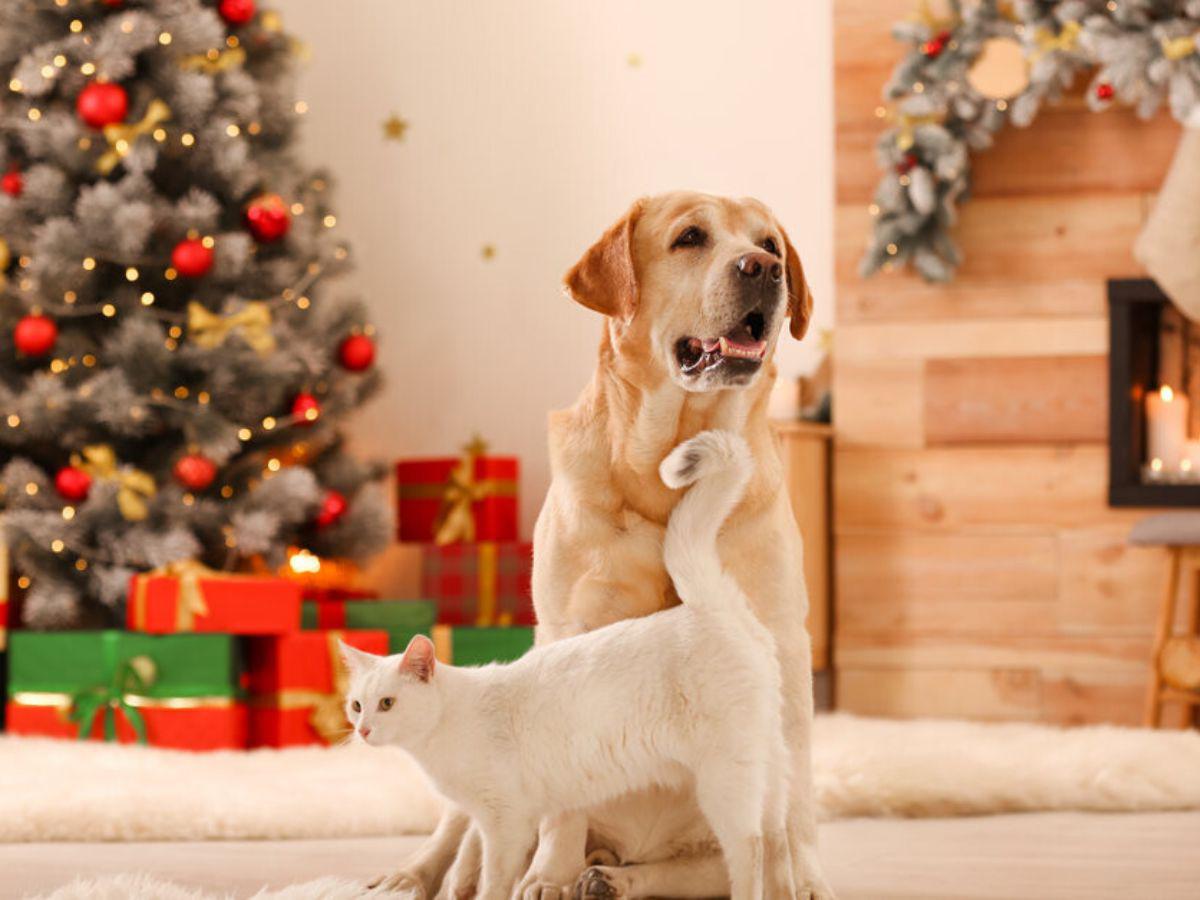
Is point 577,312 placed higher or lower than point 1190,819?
higher

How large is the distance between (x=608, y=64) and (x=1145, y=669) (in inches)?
87.7

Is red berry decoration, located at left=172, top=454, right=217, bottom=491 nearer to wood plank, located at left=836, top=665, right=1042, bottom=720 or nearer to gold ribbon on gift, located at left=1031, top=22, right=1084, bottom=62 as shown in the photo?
wood plank, located at left=836, top=665, right=1042, bottom=720

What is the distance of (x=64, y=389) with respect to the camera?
12.2 feet

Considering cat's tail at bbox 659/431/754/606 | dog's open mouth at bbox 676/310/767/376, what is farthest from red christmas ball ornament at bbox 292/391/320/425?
cat's tail at bbox 659/431/754/606

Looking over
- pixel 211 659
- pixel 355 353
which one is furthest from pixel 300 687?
pixel 355 353

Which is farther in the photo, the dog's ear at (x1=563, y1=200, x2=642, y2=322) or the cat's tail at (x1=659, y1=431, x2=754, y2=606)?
the dog's ear at (x1=563, y1=200, x2=642, y2=322)

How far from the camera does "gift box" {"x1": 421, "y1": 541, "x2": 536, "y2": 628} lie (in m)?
3.94

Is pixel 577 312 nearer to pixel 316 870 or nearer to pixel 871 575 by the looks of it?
pixel 871 575

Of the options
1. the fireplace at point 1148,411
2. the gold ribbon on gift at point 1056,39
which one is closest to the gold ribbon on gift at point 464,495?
the fireplace at point 1148,411

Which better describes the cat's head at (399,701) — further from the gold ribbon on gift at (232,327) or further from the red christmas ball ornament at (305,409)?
the red christmas ball ornament at (305,409)

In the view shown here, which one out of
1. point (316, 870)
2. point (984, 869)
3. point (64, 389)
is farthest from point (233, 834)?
point (64, 389)

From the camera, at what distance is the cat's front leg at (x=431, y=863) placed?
1.64 meters

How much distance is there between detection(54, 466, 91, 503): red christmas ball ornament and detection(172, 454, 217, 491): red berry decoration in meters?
0.21

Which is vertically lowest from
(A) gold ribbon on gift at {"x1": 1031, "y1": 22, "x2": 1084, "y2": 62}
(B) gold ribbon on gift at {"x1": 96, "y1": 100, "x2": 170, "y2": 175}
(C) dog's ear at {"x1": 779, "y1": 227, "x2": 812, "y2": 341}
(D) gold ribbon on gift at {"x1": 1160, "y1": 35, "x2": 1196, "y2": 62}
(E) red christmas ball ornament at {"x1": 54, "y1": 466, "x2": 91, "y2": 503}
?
(E) red christmas ball ornament at {"x1": 54, "y1": 466, "x2": 91, "y2": 503}
